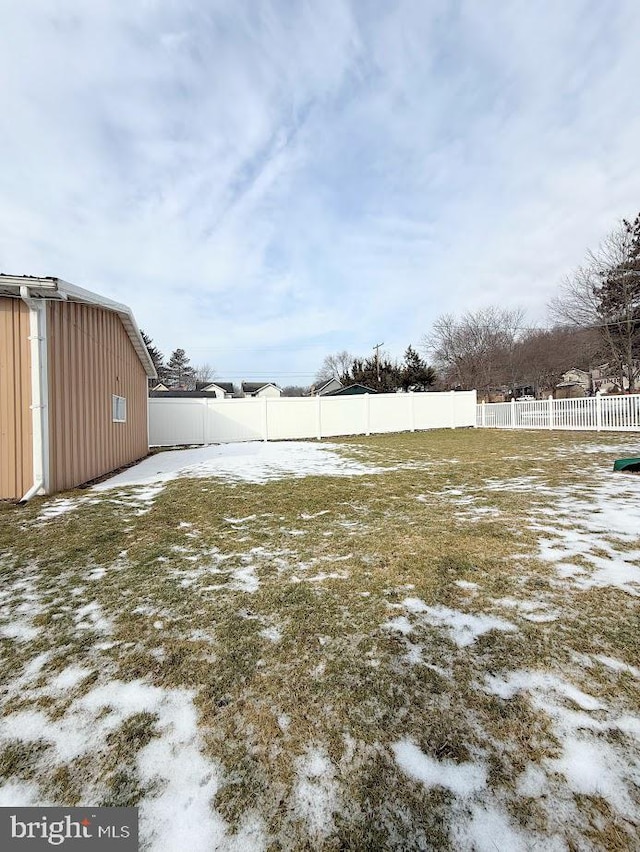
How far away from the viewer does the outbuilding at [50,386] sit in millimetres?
4953

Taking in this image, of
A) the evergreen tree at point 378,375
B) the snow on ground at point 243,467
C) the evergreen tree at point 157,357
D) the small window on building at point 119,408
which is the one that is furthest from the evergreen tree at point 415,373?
the evergreen tree at point 157,357

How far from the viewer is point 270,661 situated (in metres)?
1.69

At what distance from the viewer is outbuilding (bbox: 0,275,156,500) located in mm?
4953

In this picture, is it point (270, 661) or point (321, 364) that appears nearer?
point (270, 661)

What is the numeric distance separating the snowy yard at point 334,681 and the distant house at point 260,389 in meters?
38.1

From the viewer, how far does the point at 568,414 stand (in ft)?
45.2

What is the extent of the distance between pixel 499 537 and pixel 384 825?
256 cm

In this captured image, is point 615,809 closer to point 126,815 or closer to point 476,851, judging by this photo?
point 476,851

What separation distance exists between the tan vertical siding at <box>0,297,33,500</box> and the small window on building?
8.25 feet

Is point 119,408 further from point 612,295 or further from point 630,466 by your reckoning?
point 612,295

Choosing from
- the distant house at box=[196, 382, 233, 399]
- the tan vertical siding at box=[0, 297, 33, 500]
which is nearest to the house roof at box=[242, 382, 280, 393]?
the distant house at box=[196, 382, 233, 399]

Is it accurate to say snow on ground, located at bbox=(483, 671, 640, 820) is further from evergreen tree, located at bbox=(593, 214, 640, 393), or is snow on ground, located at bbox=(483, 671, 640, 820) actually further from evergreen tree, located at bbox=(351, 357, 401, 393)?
evergreen tree, located at bbox=(351, 357, 401, 393)

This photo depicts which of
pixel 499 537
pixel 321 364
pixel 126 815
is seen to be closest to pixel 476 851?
pixel 126 815

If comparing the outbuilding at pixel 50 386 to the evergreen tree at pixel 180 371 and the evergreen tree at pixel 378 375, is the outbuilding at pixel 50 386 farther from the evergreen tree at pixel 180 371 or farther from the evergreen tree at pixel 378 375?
the evergreen tree at pixel 180 371
